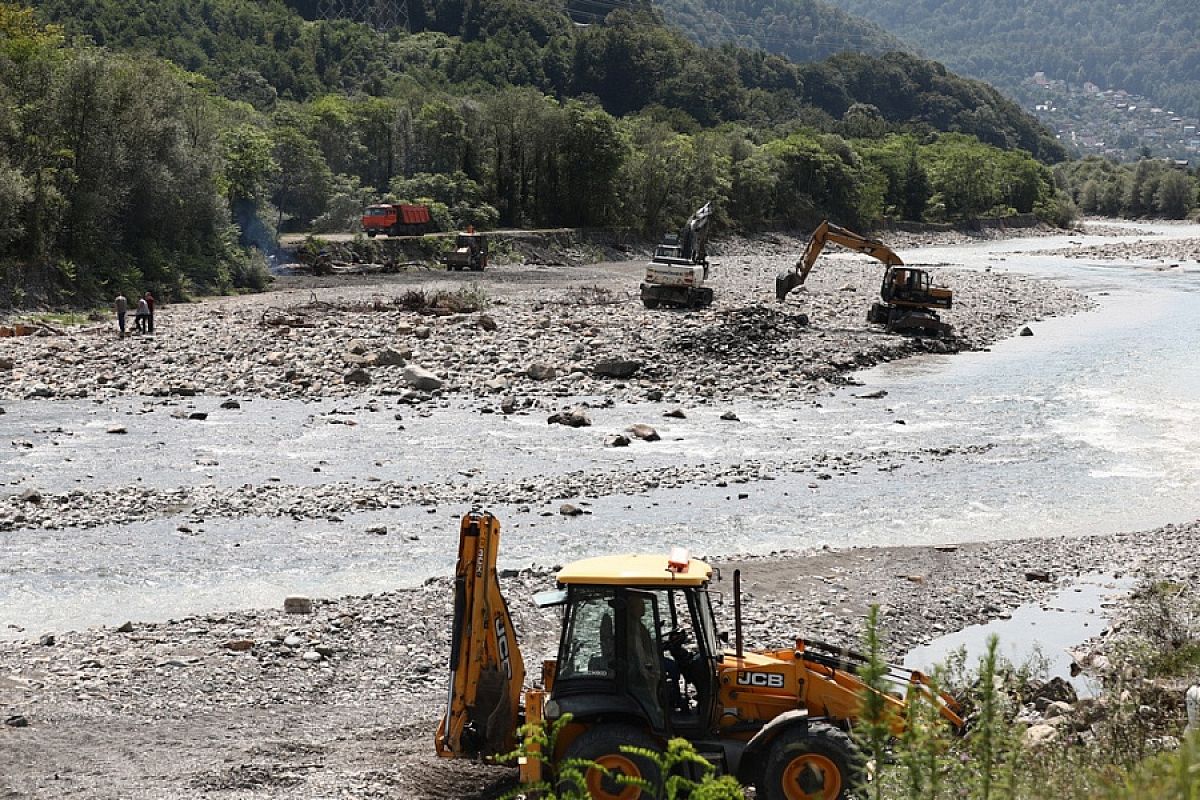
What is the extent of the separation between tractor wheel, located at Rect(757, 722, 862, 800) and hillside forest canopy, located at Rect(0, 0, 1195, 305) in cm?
3848

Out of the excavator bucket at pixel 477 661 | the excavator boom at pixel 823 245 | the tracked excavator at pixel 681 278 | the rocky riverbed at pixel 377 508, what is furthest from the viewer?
the excavator boom at pixel 823 245

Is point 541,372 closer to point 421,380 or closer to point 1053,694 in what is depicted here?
point 421,380

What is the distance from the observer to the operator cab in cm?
882

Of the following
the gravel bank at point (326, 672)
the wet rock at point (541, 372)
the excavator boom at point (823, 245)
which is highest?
the excavator boom at point (823, 245)

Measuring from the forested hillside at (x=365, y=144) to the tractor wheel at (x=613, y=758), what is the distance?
125 feet

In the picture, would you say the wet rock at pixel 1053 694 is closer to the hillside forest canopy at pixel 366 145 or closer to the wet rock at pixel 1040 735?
the wet rock at pixel 1040 735

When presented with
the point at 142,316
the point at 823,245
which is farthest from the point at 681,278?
the point at 142,316

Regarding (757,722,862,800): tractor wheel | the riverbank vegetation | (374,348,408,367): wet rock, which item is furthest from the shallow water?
the riverbank vegetation

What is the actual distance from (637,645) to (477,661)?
1120 mm

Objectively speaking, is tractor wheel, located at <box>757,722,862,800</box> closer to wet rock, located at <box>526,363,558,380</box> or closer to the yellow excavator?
wet rock, located at <box>526,363,558,380</box>

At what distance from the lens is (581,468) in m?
23.4

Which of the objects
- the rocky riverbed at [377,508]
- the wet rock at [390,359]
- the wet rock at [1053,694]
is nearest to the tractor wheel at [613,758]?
the rocky riverbed at [377,508]

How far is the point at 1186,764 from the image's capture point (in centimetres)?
357

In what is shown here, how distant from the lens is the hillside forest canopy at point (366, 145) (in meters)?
47.0
